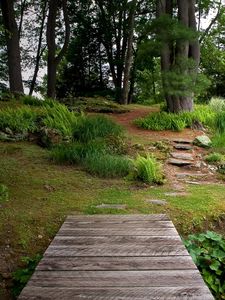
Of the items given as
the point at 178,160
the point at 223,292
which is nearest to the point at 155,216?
the point at 223,292

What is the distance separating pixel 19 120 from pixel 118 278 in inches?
224

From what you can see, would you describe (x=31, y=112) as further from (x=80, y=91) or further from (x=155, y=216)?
(x=80, y=91)

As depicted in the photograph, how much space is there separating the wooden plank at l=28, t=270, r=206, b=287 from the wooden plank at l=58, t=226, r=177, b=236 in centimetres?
77

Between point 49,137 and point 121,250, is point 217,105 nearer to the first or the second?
point 49,137

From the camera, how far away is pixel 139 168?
5.18 meters

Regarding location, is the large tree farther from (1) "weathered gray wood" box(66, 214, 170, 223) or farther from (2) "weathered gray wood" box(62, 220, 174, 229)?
(2) "weathered gray wood" box(62, 220, 174, 229)

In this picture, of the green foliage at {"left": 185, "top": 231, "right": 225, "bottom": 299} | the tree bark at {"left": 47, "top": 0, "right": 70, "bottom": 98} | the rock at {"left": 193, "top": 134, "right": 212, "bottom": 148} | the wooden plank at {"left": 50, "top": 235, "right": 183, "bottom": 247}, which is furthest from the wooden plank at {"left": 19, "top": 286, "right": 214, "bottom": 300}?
the tree bark at {"left": 47, "top": 0, "right": 70, "bottom": 98}

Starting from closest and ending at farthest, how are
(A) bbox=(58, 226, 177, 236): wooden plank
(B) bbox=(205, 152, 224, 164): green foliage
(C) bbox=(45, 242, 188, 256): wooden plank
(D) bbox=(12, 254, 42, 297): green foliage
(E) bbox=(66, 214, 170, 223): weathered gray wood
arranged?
(C) bbox=(45, 242, 188, 256): wooden plank < (D) bbox=(12, 254, 42, 297): green foliage < (A) bbox=(58, 226, 177, 236): wooden plank < (E) bbox=(66, 214, 170, 223): weathered gray wood < (B) bbox=(205, 152, 224, 164): green foliage

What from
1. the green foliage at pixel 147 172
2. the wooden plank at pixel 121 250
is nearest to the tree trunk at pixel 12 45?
the green foliage at pixel 147 172

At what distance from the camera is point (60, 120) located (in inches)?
291

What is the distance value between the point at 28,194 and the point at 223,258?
2.31 meters

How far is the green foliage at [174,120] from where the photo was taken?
8.23 meters

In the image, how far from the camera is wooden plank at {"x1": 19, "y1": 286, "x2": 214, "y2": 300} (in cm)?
197

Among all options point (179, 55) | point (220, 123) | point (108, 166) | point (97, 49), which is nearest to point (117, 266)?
point (108, 166)
